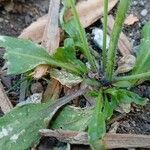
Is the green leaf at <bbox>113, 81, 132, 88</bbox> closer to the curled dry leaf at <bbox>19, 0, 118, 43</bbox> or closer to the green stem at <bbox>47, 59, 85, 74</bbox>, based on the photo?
the green stem at <bbox>47, 59, 85, 74</bbox>

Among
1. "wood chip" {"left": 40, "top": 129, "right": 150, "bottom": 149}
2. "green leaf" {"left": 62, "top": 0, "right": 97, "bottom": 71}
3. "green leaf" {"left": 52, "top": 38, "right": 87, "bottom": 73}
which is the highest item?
"green leaf" {"left": 62, "top": 0, "right": 97, "bottom": 71}

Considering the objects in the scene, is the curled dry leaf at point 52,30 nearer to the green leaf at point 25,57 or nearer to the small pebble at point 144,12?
the green leaf at point 25,57

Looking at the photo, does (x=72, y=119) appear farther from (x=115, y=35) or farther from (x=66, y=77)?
(x=115, y=35)

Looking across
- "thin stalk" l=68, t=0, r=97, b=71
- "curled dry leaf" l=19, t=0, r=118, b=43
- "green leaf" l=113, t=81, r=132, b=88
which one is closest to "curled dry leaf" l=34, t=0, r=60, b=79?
"curled dry leaf" l=19, t=0, r=118, b=43

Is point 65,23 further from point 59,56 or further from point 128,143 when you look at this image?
point 128,143

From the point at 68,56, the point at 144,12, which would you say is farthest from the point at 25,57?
the point at 144,12

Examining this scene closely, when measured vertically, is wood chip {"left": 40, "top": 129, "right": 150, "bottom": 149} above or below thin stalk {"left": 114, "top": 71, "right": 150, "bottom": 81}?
below
